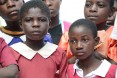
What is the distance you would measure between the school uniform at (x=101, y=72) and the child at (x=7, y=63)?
1.37 ft

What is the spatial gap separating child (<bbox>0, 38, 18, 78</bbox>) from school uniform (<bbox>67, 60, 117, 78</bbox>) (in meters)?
0.42

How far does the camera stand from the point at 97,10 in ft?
8.89

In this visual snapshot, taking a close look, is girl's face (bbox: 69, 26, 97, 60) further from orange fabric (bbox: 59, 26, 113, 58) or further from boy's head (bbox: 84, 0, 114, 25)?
boy's head (bbox: 84, 0, 114, 25)

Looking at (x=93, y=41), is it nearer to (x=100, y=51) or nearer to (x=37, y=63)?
(x=100, y=51)

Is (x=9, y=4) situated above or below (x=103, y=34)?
above

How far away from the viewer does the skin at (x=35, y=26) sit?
2.29m

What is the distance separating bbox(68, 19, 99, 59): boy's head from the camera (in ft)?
7.46

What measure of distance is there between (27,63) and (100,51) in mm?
563

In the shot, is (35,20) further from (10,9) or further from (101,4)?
(101,4)

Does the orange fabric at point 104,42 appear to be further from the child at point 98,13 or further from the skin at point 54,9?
the skin at point 54,9

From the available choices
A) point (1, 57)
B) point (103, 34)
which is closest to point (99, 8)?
point (103, 34)

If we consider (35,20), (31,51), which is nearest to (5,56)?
(31,51)

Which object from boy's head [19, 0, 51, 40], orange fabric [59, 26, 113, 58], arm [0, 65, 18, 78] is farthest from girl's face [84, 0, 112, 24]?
arm [0, 65, 18, 78]

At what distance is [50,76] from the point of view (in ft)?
7.39
